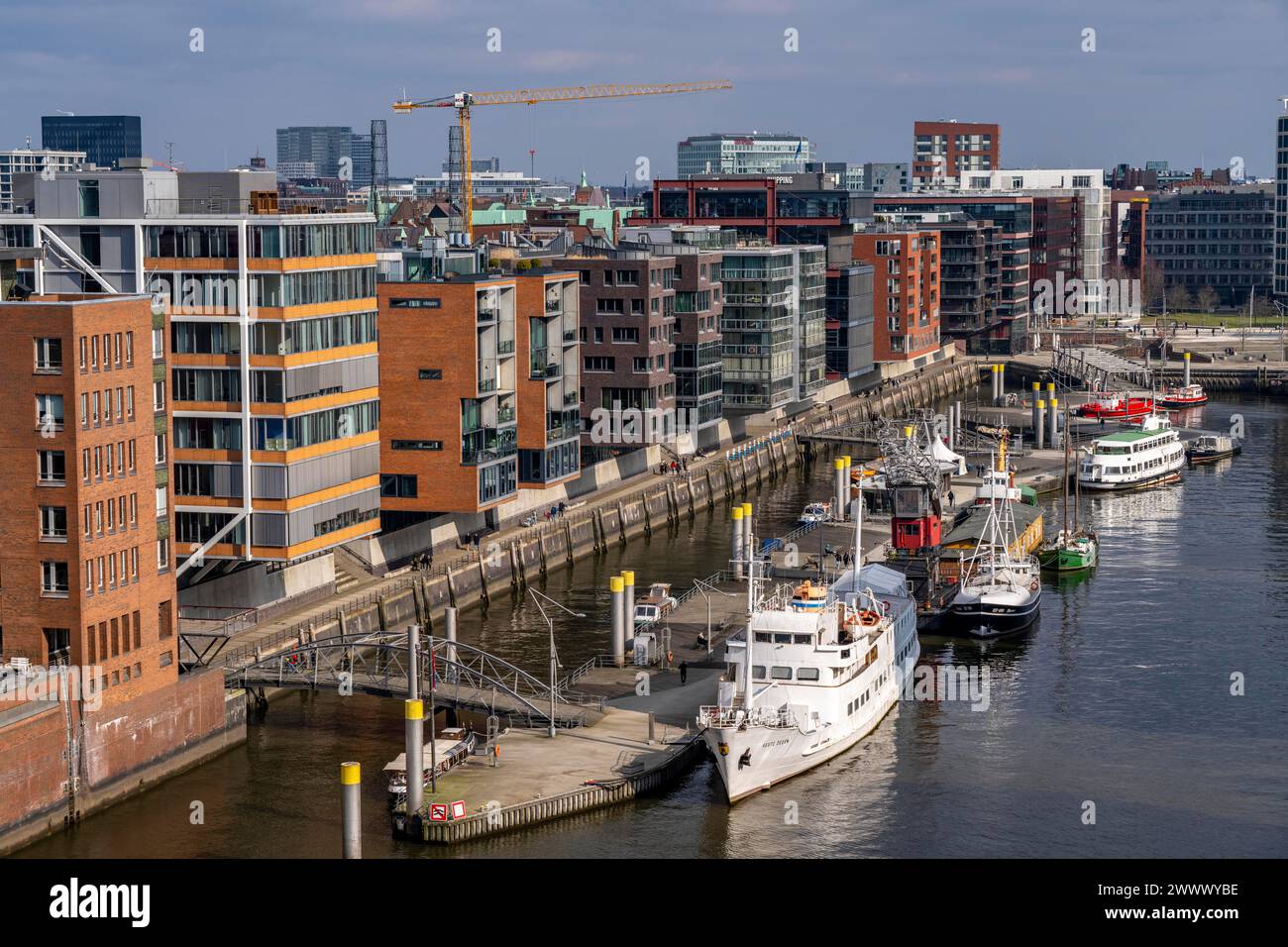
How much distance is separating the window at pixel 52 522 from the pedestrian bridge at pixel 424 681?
12.1 meters

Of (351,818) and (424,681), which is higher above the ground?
(424,681)

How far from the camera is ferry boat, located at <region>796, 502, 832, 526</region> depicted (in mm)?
116688

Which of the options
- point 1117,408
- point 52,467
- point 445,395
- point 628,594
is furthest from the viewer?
point 1117,408

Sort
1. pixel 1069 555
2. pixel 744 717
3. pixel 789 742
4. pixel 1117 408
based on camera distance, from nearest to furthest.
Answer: pixel 744 717, pixel 789 742, pixel 1069 555, pixel 1117 408

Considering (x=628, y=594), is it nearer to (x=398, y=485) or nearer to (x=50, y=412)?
(x=398, y=485)

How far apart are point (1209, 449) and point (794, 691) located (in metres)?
88.2

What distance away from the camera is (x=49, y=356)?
63094 millimetres

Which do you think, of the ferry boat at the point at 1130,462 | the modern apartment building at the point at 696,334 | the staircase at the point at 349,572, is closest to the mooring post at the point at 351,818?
the staircase at the point at 349,572

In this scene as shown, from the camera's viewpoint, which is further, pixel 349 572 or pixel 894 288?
pixel 894 288

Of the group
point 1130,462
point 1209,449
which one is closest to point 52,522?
point 1130,462

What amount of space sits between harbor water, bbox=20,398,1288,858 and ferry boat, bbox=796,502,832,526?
18563 millimetres

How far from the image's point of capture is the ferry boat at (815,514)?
117 m

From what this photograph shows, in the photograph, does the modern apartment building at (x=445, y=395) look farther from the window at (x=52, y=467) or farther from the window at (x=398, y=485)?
the window at (x=52, y=467)

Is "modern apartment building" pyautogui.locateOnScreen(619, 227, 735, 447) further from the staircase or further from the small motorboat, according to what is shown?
the small motorboat
